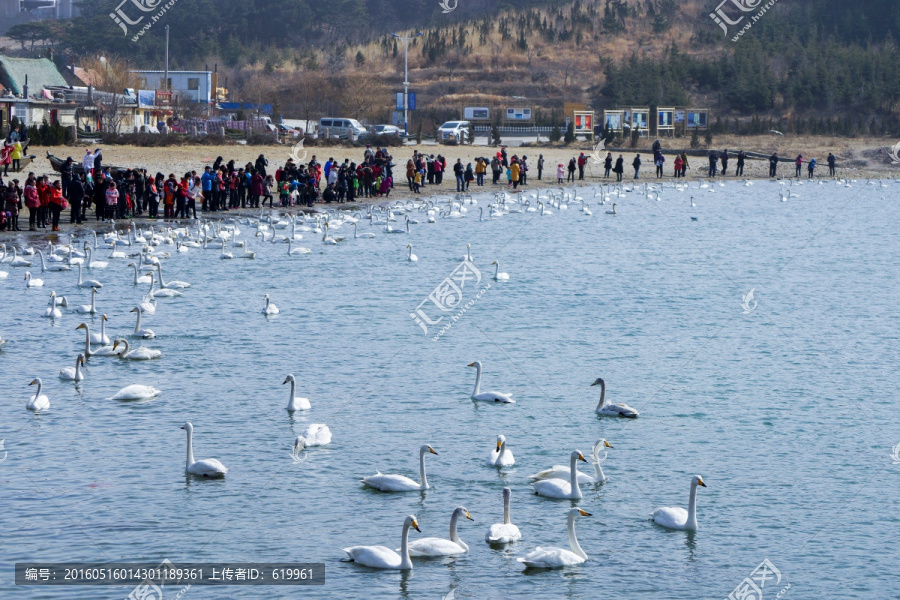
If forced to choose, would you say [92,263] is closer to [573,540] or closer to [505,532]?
[505,532]

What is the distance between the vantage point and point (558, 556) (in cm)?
1152

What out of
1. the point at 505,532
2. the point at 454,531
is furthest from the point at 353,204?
the point at 454,531

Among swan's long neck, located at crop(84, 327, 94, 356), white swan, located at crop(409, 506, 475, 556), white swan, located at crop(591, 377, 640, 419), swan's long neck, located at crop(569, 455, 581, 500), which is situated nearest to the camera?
white swan, located at crop(409, 506, 475, 556)

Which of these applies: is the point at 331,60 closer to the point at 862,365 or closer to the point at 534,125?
the point at 534,125

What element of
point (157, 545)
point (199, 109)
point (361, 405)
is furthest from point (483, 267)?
point (199, 109)

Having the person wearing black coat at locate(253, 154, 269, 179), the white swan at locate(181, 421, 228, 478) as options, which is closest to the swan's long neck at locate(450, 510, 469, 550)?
the white swan at locate(181, 421, 228, 478)

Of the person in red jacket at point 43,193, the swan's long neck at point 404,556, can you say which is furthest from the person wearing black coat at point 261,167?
the swan's long neck at point 404,556

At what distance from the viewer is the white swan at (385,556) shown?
11398 mm

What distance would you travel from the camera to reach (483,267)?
33781mm

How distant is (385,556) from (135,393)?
23.8 feet

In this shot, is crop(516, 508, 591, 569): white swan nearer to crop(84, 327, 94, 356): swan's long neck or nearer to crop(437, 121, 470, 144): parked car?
crop(84, 327, 94, 356): swan's long neck

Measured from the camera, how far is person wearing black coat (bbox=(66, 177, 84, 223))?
110 ft

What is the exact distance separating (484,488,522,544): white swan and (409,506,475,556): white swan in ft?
1.25

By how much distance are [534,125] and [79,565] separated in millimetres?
78457
